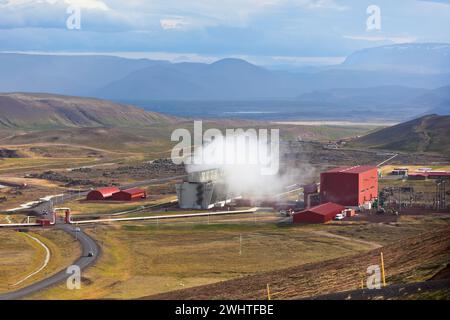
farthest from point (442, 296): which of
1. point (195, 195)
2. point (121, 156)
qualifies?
point (121, 156)

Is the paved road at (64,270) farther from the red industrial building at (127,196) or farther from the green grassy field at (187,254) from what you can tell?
the red industrial building at (127,196)

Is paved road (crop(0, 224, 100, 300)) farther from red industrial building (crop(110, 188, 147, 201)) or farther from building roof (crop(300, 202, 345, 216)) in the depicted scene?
red industrial building (crop(110, 188, 147, 201))

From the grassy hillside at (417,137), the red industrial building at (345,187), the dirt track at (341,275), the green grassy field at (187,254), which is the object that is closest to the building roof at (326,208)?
the red industrial building at (345,187)

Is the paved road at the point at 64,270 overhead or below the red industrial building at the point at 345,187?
below

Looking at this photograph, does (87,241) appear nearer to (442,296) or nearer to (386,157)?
(442,296)

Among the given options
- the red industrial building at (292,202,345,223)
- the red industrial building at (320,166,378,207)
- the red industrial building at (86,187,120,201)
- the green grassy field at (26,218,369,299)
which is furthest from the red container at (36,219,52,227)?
the red industrial building at (320,166,378,207)
